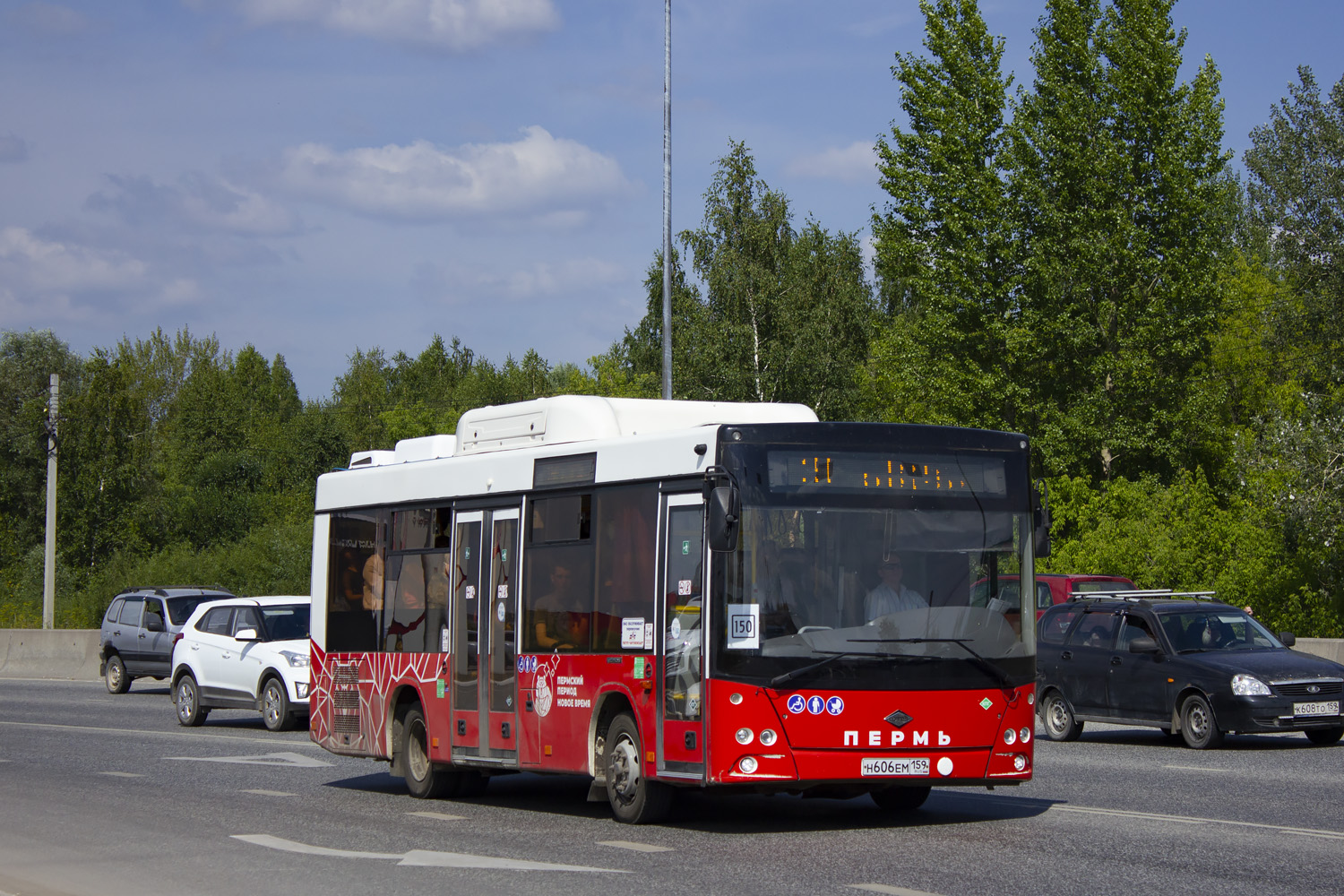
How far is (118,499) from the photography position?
243 ft

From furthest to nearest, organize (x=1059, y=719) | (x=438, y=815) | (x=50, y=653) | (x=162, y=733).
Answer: (x=50, y=653)
(x=162, y=733)
(x=1059, y=719)
(x=438, y=815)

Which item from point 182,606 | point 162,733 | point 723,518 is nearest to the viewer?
point 723,518

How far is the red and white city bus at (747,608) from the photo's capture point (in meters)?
11.1

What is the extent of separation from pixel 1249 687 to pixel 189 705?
15454 mm

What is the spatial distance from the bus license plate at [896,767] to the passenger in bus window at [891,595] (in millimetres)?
958

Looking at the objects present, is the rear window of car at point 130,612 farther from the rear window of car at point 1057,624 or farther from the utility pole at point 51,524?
the rear window of car at point 1057,624

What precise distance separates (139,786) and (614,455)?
6.33 meters

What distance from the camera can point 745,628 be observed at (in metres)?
11.1

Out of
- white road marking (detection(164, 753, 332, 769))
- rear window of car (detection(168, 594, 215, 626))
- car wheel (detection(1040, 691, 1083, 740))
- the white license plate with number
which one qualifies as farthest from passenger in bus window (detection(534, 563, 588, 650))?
rear window of car (detection(168, 594, 215, 626))

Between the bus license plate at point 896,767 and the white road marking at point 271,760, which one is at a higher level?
the bus license plate at point 896,767

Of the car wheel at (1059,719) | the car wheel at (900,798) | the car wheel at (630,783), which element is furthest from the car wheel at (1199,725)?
the car wheel at (630,783)

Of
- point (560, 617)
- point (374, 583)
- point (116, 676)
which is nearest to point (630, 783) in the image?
point (560, 617)

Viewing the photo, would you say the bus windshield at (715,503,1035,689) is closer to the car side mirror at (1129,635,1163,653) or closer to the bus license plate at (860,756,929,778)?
the bus license plate at (860,756,929,778)

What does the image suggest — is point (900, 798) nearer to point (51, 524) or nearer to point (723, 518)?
point (723, 518)
